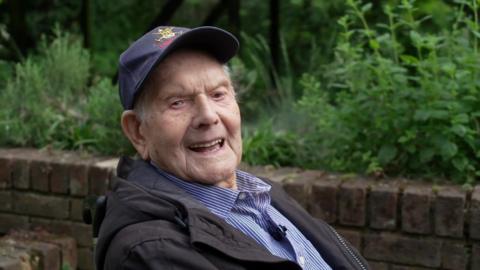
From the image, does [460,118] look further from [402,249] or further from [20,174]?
[20,174]

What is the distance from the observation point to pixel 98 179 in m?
3.96

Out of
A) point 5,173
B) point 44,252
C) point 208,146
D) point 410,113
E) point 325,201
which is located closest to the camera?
point 208,146

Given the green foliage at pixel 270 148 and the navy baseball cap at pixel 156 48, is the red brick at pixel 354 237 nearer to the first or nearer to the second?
the green foliage at pixel 270 148

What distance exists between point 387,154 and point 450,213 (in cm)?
42

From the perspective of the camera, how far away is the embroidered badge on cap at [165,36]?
2.22m

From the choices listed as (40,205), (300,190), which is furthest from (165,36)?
(40,205)

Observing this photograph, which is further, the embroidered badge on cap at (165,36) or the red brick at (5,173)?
the red brick at (5,173)

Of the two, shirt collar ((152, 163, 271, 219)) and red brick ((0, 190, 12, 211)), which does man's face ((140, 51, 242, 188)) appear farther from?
red brick ((0, 190, 12, 211))

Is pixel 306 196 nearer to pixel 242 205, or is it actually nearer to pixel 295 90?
pixel 242 205

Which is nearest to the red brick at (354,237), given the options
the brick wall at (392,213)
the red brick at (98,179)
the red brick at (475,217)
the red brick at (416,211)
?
the brick wall at (392,213)

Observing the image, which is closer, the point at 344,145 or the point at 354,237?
the point at 354,237

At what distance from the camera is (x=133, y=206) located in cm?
208

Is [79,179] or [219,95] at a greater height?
[219,95]

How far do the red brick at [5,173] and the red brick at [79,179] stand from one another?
0.38 metres
